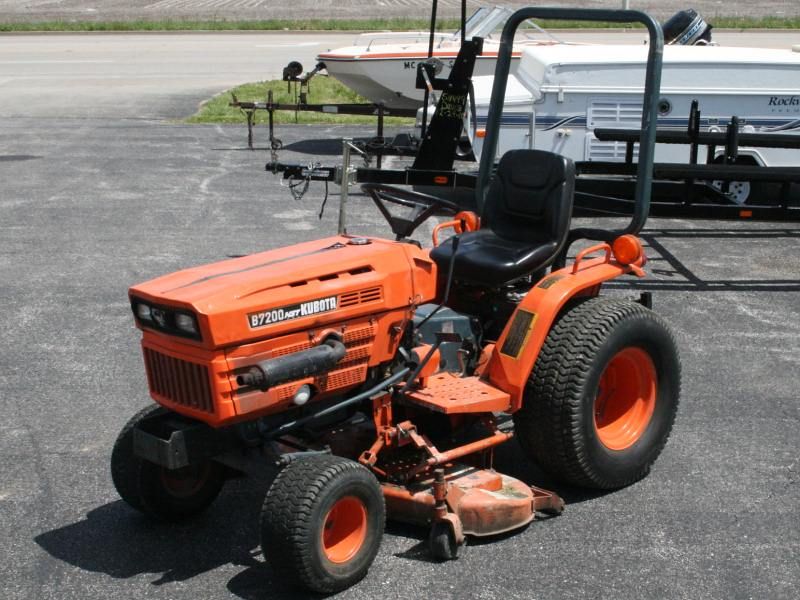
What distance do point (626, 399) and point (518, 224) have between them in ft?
3.02

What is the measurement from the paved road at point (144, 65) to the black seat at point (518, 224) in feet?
41.3

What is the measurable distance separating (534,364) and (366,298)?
778mm

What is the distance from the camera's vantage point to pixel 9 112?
1694 centimetres

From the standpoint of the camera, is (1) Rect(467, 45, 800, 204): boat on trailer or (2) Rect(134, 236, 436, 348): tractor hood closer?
(2) Rect(134, 236, 436, 348): tractor hood

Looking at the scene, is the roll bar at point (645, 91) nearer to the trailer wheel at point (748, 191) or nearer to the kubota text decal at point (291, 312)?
the kubota text decal at point (291, 312)

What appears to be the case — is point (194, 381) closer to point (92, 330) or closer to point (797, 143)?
point (92, 330)

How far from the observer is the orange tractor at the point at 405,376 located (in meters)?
3.79

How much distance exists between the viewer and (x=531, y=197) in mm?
4746

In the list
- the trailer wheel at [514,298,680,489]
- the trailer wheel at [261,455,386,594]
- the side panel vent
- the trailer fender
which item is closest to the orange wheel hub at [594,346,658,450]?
the trailer wheel at [514,298,680,489]

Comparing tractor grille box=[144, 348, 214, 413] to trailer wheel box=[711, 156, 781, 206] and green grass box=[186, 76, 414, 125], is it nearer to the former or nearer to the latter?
trailer wheel box=[711, 156, 781, 206]

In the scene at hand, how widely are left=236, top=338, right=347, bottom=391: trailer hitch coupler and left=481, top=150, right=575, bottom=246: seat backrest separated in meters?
→ 1.17

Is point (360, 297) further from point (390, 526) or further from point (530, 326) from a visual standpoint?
point (390, 526)

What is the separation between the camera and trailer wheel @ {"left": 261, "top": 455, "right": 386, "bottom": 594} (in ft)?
12.0

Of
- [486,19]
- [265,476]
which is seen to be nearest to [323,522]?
[265,476]
